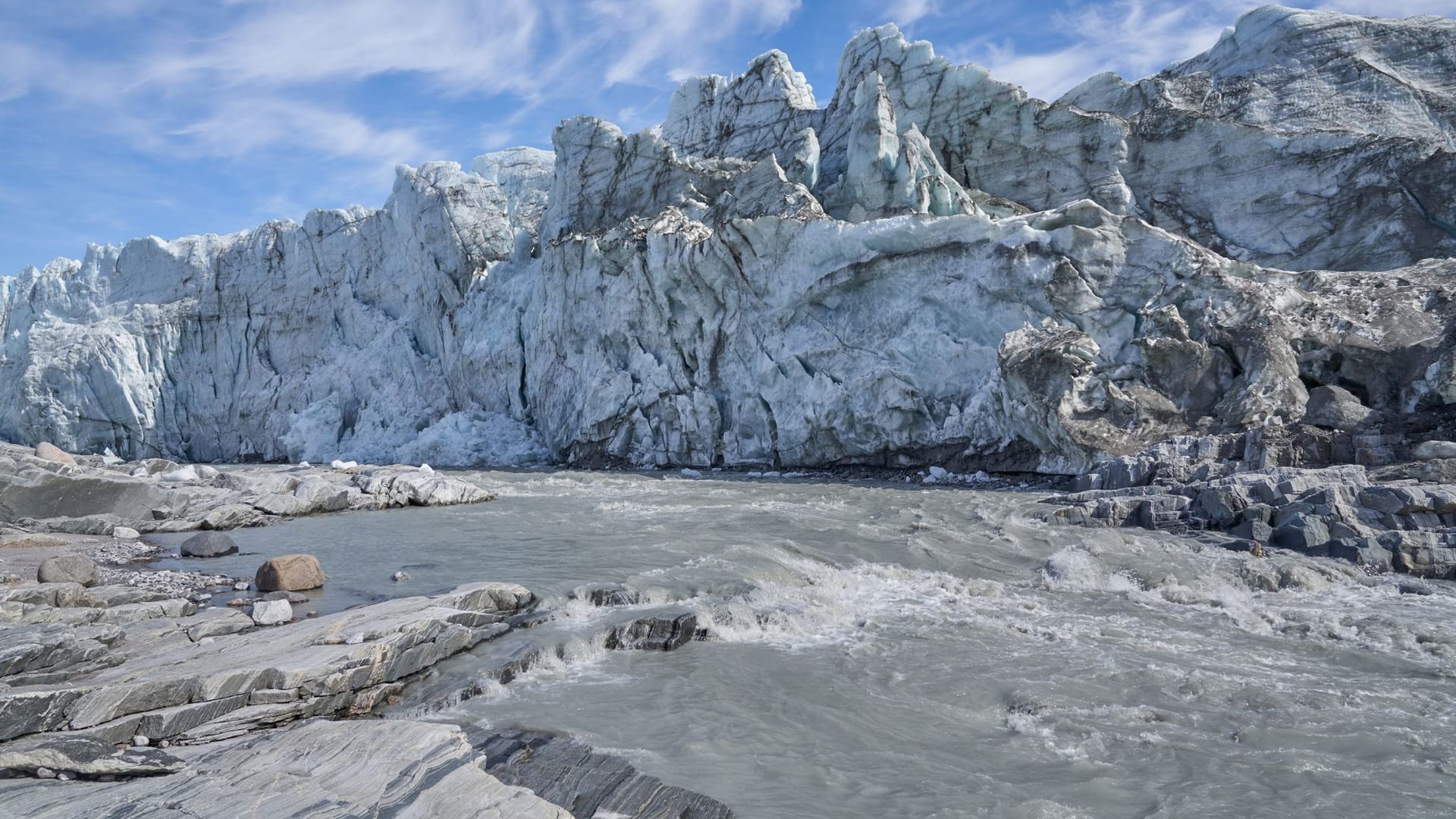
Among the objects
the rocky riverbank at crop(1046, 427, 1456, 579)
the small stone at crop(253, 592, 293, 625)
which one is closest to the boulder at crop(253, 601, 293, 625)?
the small stone at crop(253, 592, 293, 625)

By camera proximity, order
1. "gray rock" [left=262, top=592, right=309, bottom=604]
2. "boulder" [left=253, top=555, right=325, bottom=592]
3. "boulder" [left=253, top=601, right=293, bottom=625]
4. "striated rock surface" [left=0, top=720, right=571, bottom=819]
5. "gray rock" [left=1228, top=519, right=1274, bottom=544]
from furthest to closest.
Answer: "gray rock" [left=1228, top=519, right=1274, bottom=544], "boulder" [left=253, top=555, right=325, bottom=592], "gray rock" [left=262, top=592, right=309, bottom=604], "boulder" [left=253, top=601, right=293, bottom=625], "striated rock surface" [left=0, top=720, right=571, bottom=819]

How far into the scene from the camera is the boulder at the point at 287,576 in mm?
8977

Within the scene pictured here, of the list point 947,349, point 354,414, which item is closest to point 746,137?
point 947,349

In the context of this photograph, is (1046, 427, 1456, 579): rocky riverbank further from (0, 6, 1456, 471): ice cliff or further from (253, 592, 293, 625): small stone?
(253, 592, 293, 625): small stone

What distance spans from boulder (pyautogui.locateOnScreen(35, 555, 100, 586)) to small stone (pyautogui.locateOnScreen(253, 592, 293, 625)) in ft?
8.93

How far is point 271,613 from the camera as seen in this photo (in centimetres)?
728

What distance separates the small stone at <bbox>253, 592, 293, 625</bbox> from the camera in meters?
7.20

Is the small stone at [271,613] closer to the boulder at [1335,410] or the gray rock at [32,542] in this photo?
the gray rock at [32,542]

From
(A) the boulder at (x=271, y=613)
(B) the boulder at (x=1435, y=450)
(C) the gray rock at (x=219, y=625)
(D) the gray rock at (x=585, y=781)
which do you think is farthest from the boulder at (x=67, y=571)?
(B) the boulder at (x=1435, y=450)

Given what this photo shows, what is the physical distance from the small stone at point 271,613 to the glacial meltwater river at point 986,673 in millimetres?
1170

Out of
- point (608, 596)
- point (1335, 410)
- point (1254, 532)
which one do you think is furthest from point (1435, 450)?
point (608, 596)

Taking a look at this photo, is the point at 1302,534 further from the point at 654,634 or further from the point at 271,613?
the point at 271,613

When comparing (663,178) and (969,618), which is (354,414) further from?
(969,618)

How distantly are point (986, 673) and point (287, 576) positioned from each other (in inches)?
294
